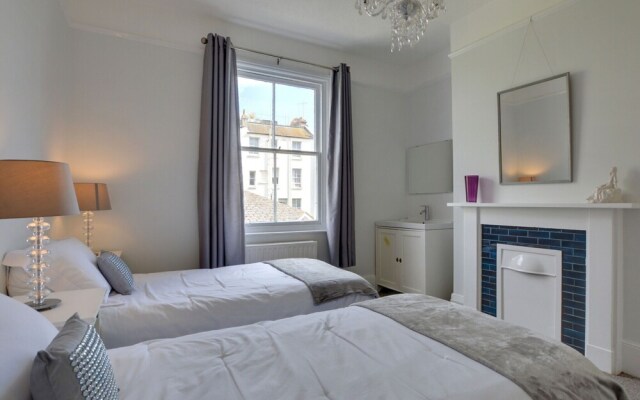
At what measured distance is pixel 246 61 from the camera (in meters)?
3.56

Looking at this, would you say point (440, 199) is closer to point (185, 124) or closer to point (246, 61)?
point (246, 61)

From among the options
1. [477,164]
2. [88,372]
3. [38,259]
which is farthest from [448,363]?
[477,164]

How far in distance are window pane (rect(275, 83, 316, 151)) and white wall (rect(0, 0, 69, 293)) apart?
198 cm

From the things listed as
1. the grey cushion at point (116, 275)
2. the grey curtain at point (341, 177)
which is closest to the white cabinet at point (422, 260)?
the grey curtain at point (341, 177)

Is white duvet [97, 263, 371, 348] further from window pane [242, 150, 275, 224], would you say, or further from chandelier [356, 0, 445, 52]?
chandelier [356, 0, 445, 52]

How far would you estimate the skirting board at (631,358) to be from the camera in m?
2.17

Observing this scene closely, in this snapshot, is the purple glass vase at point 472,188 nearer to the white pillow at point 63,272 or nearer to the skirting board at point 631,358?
the skirting board at point 631,358

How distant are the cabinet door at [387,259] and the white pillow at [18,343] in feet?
11.4

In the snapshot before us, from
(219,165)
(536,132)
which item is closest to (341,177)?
(219,165)

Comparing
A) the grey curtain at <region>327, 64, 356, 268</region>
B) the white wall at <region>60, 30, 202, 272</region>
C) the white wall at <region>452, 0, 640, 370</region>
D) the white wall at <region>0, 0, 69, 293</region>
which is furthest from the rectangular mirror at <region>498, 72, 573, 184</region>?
the white wall at <region>0, 0, 69, 293</region>

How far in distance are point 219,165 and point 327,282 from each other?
1.67 metres

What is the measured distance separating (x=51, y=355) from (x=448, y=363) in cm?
112

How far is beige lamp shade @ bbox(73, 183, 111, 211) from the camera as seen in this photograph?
2.58 metres

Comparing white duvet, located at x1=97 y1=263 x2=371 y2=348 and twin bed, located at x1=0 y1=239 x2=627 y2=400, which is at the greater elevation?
twin bed, located at x1=0 y1=239 x2=627 y2=400
